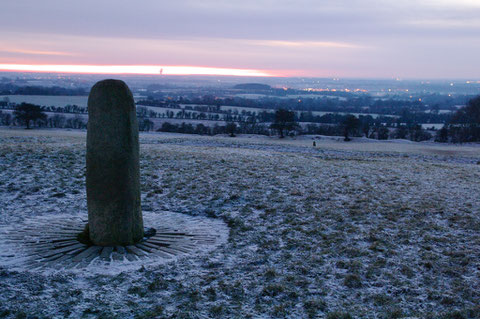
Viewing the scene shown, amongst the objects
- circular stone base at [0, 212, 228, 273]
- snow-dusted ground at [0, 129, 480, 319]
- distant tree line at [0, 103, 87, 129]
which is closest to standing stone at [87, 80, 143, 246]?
circular stone base at [0, 212, 228, 273]

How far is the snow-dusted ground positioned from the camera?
5660 millimetres

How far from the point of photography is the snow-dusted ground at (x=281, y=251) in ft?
18.6

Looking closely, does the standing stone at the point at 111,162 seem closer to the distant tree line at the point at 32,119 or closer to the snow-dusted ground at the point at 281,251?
the snow-dusted ground at the point at 281,251

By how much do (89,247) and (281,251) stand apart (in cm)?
394

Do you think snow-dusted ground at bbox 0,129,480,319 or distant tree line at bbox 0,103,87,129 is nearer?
snow-dusted ground at bbox 0,129,480,319

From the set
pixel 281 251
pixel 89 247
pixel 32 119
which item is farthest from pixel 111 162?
pixel 32 119

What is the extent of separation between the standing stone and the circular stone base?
424mm

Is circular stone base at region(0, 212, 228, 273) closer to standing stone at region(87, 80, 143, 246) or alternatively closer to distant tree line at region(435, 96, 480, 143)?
standing stone at region(87, 80, 143, 246)

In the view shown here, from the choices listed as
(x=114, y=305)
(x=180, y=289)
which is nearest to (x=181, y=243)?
(x=180, y=289)

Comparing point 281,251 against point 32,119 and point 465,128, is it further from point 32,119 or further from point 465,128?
point 465,128

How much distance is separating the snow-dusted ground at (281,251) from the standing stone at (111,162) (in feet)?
4.82

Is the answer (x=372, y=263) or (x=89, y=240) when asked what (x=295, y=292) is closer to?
(x=372, y=263)

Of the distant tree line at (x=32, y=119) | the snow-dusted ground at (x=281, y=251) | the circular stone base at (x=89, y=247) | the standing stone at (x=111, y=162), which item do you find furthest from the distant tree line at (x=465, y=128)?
the standing stone at (x=111, y=162)

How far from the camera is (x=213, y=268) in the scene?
7012 millimetres
